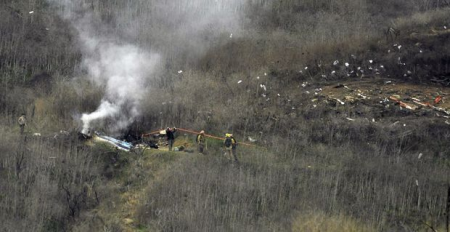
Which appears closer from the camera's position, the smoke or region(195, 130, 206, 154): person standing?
region(195, 130, 206, 154): person standing

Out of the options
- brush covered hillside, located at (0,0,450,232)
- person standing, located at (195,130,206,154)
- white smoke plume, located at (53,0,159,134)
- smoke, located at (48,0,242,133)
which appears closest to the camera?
brush covered hillside, located at (0,0,450,232)

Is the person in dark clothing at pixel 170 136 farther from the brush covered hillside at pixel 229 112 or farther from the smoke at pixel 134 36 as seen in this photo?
the smoke at pixel 134 36

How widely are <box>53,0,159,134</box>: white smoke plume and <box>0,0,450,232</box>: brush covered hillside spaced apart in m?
0.07

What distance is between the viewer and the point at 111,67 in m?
35.2

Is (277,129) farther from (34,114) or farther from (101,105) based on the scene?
(34,114)

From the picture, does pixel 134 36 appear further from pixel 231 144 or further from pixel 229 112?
pixel 231 144

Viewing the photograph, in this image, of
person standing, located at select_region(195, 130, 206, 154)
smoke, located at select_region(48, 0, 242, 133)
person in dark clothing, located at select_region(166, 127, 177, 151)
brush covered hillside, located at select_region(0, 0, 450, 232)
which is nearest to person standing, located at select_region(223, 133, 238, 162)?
brush covered hillside, located at select_region(0, 0, 450, 232)

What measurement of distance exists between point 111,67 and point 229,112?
→ 5829 mm

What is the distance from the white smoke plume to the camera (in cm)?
3278

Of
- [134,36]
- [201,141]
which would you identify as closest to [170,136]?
[201,141]

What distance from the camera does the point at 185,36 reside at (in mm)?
37781

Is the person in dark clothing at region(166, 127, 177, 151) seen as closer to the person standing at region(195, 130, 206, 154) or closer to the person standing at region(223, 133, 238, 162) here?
the person standing at region(195, 130, 206, 154)

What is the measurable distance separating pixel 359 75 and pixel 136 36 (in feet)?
33.2

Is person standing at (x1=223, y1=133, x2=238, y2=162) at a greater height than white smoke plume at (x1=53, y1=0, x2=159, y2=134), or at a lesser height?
lesser
